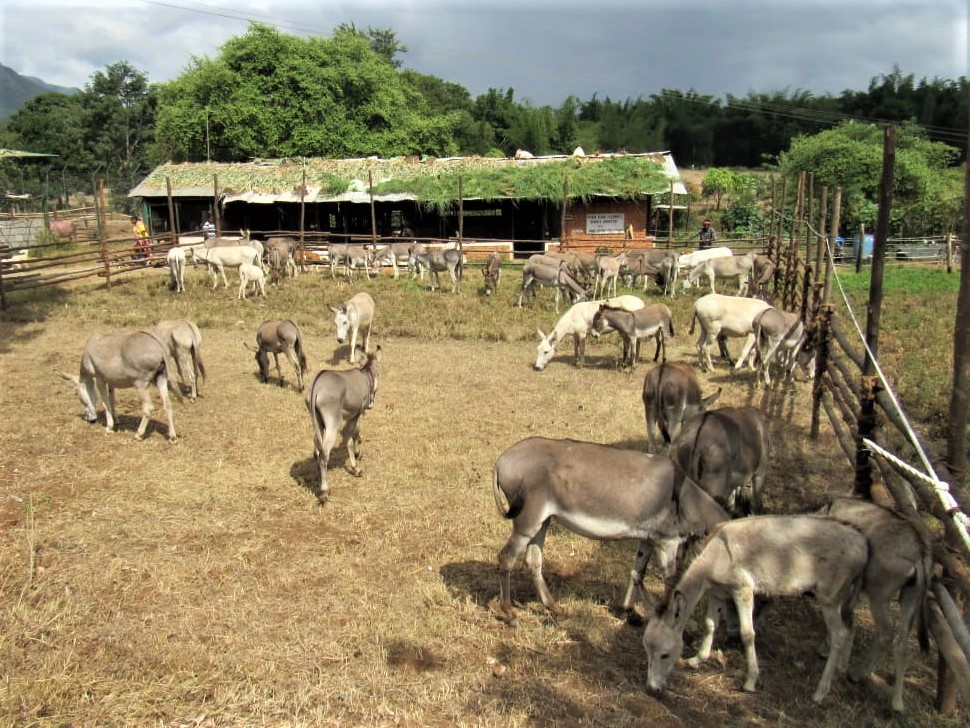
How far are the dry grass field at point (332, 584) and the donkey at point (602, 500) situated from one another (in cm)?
78

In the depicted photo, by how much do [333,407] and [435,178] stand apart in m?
24.6

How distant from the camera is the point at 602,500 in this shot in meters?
5.62

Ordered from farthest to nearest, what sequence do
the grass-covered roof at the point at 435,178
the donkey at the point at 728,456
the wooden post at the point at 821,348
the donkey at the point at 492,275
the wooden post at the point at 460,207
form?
1. the grass-covered roof at the point at 435,178
2. the wooden post at the point at 460,207
3. the donkey at the point at 492,275
4. the wooden post at the point at 821,348
5. the donkey at the point at 728,456

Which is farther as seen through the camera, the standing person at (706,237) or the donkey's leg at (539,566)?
the standing person at (706,237)

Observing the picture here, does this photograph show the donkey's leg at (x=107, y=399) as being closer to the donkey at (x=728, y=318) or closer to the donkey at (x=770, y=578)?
the donkey at (x=770, y=578)

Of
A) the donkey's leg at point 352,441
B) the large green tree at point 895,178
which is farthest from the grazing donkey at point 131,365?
the large green tree at point 895,178

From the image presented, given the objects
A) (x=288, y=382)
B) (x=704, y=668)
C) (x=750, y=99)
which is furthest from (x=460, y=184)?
(x=750, y=99)

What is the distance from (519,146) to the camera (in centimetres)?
6362

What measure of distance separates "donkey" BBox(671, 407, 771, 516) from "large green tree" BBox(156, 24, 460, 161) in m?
38.5

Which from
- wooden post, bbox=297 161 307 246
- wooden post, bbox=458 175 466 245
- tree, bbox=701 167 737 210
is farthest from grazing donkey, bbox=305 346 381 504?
tree, bbox=701 167 737 210

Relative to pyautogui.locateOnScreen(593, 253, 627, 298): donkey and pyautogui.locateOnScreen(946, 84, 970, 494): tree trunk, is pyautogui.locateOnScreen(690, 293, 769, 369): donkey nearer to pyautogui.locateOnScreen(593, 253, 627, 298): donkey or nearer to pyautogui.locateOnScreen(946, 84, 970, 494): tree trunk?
pyautogui.locateOnScreen(946, 84, 970, 494): tree trunk

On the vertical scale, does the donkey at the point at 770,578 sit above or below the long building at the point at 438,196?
below

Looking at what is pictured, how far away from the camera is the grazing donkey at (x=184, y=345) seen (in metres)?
11.8

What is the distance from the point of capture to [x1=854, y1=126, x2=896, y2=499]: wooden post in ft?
21.6
